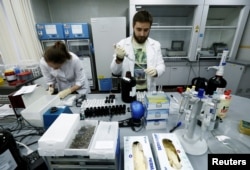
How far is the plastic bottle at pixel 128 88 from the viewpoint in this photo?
95 centimetres

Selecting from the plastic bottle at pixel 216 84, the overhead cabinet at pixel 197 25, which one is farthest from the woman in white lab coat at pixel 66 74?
the overhead cabinet at pixel 197 25

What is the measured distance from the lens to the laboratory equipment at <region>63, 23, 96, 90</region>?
250 centimetres

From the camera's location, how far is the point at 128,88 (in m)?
0.99

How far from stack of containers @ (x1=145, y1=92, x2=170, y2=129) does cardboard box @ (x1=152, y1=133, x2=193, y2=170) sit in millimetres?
131

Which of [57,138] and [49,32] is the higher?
[49,32]

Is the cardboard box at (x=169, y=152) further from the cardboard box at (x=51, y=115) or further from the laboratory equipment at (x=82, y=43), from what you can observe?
the laboratory equipment at (x=82, y=43)

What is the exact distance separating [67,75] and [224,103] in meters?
1.43

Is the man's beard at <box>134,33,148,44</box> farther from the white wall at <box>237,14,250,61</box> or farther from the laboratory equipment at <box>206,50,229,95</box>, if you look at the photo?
the white wall at <box>237,14,250,61</box>

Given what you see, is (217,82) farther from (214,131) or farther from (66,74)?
(66,74)

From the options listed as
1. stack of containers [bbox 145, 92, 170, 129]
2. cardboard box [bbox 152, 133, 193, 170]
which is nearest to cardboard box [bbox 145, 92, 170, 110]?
stack of containers [bbox 145, 92, 170, 129]

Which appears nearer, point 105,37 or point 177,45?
point 105,37

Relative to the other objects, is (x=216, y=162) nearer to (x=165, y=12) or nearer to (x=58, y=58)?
(x=58, y=58)

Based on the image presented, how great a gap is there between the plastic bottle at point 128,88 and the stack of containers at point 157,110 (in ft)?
0.72

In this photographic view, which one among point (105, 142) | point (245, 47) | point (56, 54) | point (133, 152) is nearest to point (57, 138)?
point (105, 142)
